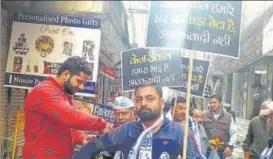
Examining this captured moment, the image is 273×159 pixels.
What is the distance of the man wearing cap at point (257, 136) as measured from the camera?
4.20m

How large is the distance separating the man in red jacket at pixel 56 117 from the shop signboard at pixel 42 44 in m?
1.68

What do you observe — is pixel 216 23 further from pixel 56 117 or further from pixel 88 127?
pixel 56 117

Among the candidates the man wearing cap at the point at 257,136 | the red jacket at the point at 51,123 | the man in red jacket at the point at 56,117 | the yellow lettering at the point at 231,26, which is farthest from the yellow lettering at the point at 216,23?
the red jacket at the point at 51,123

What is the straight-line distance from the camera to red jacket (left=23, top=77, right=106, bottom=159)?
336 centimetres

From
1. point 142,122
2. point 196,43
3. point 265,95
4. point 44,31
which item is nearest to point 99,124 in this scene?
point 142,122

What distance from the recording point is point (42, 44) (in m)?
5.31

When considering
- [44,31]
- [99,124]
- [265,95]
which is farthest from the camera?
[44,31]

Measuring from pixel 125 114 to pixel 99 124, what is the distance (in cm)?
55

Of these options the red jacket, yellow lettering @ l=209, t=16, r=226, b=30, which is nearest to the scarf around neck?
the red jacket

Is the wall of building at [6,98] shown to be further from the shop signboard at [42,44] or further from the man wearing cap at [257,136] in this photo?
the man wearing cap at [257,136]

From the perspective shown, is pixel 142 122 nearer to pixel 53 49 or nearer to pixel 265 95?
pixel 265 95

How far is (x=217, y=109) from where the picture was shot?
Result: 4504mm

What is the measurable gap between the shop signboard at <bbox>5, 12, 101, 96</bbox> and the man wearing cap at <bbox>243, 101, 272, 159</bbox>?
2.05 metres

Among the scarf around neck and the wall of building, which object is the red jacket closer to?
the scarf around neck
